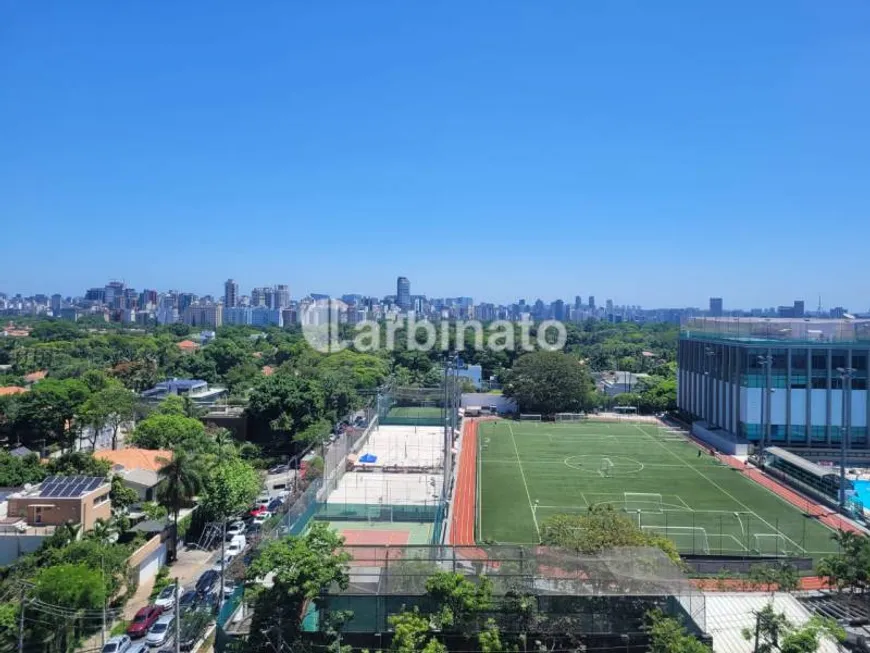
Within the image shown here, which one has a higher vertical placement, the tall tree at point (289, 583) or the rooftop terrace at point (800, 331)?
the rooftop terrace at point (800, 331)

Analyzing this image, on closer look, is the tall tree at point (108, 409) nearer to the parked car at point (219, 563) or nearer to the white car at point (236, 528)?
the white car at point (236, 528)

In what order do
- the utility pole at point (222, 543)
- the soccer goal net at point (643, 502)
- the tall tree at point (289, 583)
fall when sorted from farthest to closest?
the soccer goal net at point (643, 502), the utility pole at point (222, 543), the tall tree at point (289, 583)

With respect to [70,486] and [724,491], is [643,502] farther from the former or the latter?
[70,486]

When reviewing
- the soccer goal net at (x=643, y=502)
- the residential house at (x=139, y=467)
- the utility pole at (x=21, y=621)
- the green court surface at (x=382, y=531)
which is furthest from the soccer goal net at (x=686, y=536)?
the residential house at (x=139, y=467)

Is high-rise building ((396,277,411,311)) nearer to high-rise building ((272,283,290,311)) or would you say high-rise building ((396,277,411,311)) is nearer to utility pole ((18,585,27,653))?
high-rise building ((272,283,290,311))

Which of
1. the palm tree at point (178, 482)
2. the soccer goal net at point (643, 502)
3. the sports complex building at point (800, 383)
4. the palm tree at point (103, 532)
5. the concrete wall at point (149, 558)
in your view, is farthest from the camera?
the sports complex building at point (800, 383)

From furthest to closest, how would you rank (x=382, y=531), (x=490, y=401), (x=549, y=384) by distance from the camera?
1. (x=490, y=401)
2. (x=549, y=384)
3. (x=382, y=531)

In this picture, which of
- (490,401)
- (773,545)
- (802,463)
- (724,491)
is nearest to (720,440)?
(802,463)
